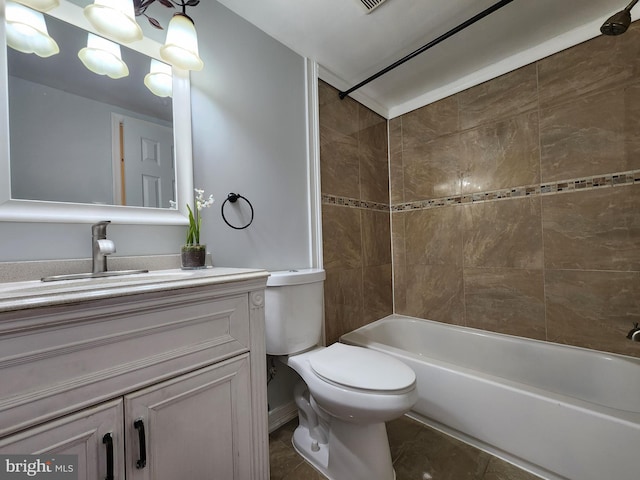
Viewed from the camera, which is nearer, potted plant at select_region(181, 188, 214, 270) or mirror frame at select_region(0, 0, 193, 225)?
mirror frame at select_region(0, 0, 193, 225)

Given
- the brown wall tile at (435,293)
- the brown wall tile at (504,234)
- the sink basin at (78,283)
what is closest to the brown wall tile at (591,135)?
the brown wall tile at (504,234)

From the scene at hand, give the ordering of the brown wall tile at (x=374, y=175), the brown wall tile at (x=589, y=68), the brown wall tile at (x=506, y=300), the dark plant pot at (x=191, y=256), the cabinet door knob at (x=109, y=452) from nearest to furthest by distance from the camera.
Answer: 1. the cabinet door knob at (x=109, y=452)
2. the dark plant pot at (x=191, y=256)
3. the brown wall tile at (x=589, y=68)
4. the brown wall tile at (x=506, y=300)
5. the brown wall tile at (x=374, y=175)

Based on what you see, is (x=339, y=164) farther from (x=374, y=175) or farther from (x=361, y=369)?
(x=361, y=369)

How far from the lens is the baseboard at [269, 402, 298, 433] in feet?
4.83

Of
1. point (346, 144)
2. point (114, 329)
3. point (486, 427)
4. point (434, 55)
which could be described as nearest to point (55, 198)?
point (114, 329)

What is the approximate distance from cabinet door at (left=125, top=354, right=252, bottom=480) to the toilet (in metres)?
0.35

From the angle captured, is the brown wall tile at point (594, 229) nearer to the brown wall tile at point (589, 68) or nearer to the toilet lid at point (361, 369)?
the brown wall tile at point (589, 68)

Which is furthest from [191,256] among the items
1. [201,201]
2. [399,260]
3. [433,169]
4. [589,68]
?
[589,68]

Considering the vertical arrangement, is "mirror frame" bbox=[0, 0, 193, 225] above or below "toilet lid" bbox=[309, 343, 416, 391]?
above

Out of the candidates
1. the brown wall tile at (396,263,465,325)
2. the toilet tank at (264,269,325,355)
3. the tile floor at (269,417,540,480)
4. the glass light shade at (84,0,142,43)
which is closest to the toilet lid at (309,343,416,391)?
the toilet tank at (264,269,325,355)

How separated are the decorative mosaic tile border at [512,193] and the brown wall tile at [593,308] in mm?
491

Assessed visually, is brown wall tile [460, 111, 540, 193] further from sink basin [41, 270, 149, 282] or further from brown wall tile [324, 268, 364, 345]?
sink basin [41, 270, 149, 282]

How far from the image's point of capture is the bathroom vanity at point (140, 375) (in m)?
0.54

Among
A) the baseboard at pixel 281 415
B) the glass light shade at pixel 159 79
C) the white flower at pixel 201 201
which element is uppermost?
the glass light shade at pixel 159 79
